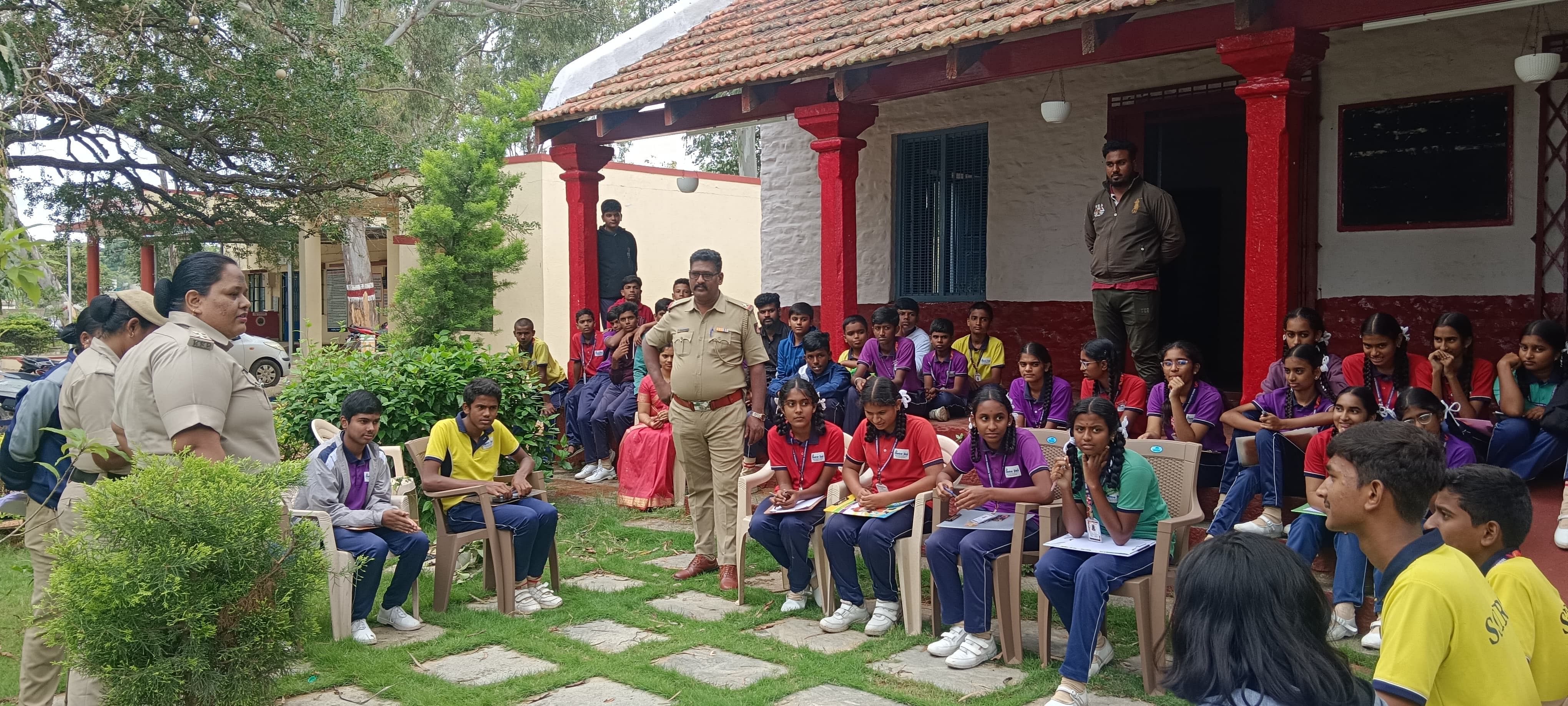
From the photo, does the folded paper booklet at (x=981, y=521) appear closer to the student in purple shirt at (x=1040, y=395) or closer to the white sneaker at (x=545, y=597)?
the student in purple shirt at (x=1040, y=395)

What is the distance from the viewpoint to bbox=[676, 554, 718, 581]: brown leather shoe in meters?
6.29

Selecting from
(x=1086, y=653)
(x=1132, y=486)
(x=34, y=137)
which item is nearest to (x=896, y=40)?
(x=1132, y=486)

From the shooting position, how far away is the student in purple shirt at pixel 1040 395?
684 cm

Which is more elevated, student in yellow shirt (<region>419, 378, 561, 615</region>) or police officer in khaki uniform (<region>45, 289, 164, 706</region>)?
police officer in khaki uniform (<region>45, 289, 164, 706</region>)

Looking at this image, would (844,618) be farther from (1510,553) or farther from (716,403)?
(1510,553)

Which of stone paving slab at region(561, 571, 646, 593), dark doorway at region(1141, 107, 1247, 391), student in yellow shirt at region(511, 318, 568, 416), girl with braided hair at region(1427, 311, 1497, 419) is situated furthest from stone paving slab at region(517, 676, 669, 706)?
dark doorway at region(1141, 107, 1247, 391)

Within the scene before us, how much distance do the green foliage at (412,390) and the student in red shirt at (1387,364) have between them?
5102 mm

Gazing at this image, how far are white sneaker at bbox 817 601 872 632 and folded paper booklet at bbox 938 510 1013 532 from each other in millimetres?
566

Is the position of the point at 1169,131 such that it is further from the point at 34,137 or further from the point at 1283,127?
the point at 34,137

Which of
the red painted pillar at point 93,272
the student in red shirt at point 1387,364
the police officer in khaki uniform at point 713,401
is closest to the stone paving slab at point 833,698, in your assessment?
the police officer in khaki uniform at point 713,401

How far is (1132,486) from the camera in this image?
4.62 m

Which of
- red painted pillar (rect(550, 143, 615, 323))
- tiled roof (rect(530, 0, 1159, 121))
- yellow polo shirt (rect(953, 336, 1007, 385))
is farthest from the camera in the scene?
red painted pillar (rect(550, 143, 615, 323))

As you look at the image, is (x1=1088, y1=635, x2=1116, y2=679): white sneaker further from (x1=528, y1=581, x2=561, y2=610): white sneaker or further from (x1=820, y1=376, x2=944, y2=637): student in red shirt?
(x1=528, y1=581, x2=561, y2=610): white sneaker

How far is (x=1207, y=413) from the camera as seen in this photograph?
620 centimetres
